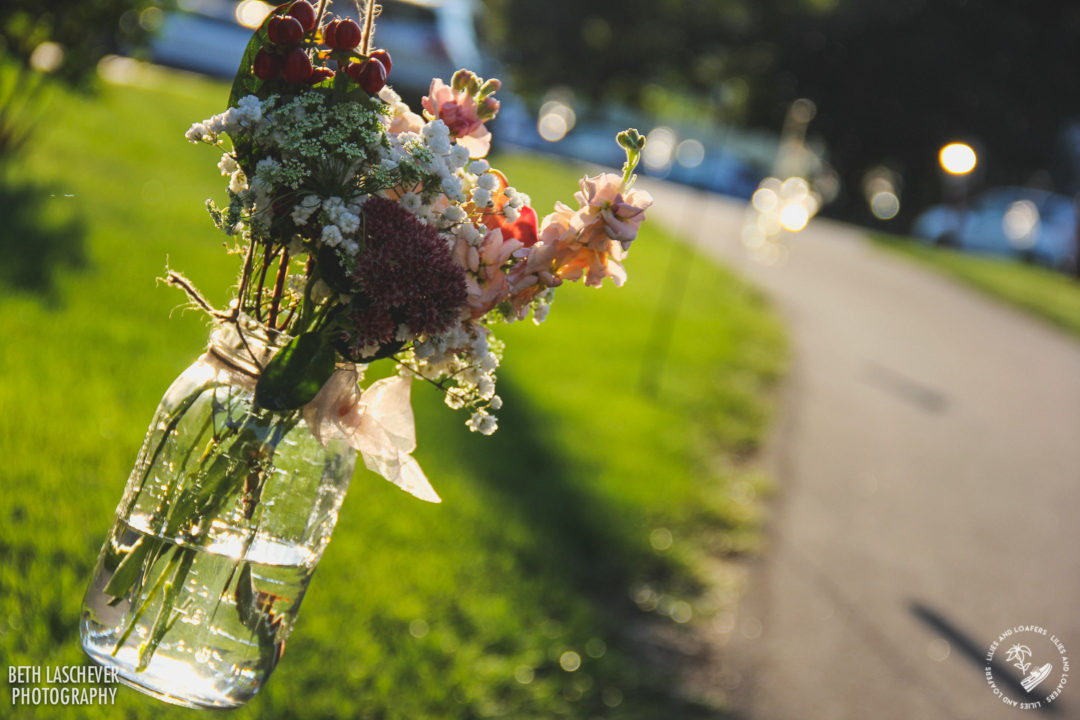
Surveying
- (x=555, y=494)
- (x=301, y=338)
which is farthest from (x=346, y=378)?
(x=555, y=494)

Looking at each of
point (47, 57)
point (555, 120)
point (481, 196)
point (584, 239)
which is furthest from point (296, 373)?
point (555, 120)

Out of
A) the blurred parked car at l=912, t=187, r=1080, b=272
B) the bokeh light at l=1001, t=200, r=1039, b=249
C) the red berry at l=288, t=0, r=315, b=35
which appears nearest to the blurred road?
the red berry at l=288, t=0, r=315, b=35

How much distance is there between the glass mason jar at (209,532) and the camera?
1.70 metres

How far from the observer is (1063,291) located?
59.3ft

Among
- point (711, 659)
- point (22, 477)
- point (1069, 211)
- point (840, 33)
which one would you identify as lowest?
point (711, 659)

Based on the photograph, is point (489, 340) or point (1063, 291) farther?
point (1063, 291)

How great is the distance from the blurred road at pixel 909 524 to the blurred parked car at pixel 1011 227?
13.7m

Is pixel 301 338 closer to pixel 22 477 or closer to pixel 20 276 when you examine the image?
pixel 22 477

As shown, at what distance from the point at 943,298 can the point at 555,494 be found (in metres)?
12.4

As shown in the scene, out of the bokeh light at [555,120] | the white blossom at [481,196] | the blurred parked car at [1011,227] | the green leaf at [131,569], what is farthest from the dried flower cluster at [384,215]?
the bokeh light at [555,120]

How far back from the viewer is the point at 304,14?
1.59 m

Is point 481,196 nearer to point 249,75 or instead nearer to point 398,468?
point 249,75

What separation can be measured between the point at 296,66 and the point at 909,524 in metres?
5.41

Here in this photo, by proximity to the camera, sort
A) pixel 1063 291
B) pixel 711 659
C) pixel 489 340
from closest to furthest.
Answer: pixel 489 340 → pixel 711 659 → pixel 1063 291
